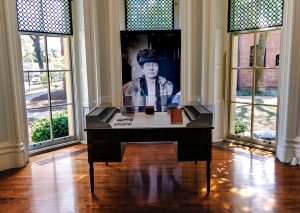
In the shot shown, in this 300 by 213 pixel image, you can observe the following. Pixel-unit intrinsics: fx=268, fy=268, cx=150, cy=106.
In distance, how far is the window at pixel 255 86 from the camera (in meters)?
4.11

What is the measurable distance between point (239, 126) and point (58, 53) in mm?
3310

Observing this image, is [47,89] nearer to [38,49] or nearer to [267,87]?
[38,49]

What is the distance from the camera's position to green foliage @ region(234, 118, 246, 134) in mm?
4592

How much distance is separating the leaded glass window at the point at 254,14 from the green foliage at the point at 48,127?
3.20 meters

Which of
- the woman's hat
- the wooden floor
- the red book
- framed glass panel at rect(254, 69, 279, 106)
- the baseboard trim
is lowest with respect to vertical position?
the wooden floor

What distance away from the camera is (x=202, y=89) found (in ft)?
14.8

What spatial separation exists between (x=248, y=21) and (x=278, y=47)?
62 centimetres

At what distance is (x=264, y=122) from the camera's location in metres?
4.30

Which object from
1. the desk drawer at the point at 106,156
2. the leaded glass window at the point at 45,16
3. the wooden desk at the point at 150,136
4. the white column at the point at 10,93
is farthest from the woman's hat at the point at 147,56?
the desk drawer at the point at 106,156

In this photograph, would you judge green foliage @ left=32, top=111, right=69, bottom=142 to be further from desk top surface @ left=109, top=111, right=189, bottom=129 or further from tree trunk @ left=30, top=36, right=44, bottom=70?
desk top surface @ left=109, top=111, right=189, bottom=129

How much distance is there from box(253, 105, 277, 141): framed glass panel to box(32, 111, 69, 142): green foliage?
3.22 meters

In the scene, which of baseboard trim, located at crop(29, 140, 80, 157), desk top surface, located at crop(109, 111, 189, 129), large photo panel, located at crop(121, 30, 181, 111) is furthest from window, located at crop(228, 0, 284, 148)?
baseboard trim, located at crop(29, 140, 80, 157)

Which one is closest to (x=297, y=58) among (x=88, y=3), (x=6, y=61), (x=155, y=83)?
(x=155, y=83)

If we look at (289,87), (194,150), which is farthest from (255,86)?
(194,150)
